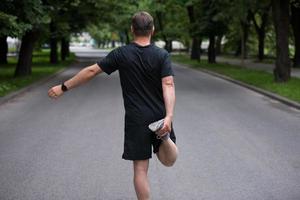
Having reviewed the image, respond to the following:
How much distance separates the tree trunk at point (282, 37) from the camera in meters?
21.6

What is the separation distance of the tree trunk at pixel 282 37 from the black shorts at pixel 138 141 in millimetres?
17449

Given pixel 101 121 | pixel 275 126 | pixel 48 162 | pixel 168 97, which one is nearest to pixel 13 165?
pixel 48 162

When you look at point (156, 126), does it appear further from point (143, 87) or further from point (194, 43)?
point (194, 43)

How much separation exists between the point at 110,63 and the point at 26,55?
2266 cm

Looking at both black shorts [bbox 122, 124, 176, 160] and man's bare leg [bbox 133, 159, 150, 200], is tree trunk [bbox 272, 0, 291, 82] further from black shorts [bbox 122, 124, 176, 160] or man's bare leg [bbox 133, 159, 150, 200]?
black shorts [bbox 122, 124, 176, 160]

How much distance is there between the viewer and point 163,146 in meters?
4.80

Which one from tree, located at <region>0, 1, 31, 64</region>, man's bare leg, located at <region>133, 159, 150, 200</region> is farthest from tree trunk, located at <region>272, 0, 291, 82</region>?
man's bare leg, located at <region>133, 159, 150, 200</region>

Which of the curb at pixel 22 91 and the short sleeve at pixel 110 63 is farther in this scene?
the curb at pixel 22 91

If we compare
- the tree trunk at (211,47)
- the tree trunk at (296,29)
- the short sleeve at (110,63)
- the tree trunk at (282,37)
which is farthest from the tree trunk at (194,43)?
the short sleeve at (110,63)

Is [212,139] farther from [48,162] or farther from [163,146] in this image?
[163,146]

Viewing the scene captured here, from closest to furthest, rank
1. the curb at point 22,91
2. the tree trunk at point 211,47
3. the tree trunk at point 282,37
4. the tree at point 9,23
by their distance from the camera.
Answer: the tree at point 9,23, the curb at point 22,91, the tree trunk at point 282,37, the tree trunk at point 211,47

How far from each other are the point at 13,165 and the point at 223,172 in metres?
2.74

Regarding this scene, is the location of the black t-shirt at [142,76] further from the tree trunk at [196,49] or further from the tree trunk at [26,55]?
the tree trunk at [196,49]

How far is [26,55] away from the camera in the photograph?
2683 cm
